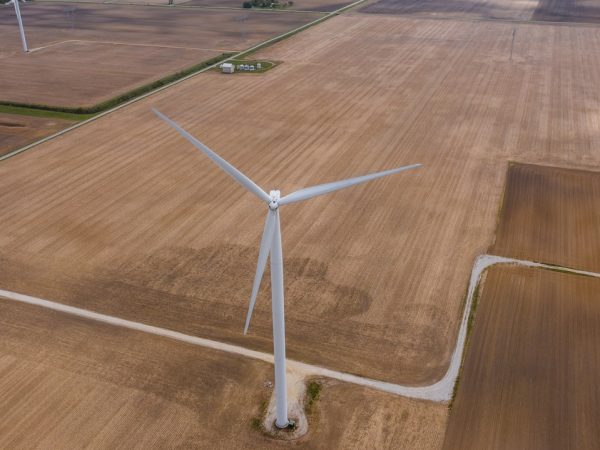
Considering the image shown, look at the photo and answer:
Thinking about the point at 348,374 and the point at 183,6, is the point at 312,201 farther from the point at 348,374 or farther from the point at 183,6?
the point at 183,6

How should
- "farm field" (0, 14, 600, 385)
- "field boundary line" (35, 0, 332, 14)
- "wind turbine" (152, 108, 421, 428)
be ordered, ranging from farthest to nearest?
"field boundary line" (35, 0, 332, 14) → "farm field" (0, 14, 600, 385) → "wind turbine" (152, 108, 421, 428)

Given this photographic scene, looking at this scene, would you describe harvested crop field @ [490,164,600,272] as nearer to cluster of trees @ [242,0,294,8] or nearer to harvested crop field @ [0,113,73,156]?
harvested crop field @ [0,113,73,156]

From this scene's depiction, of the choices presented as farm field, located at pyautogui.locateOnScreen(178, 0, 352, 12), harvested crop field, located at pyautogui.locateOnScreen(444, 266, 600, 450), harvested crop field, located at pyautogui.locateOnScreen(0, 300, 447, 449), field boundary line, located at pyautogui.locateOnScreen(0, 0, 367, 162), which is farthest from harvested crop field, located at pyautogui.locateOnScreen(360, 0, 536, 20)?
harvested crop field, located at pyautogui.locateOnScreen(0, 300, 447, 449)

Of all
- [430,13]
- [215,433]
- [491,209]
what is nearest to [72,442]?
[215,433]

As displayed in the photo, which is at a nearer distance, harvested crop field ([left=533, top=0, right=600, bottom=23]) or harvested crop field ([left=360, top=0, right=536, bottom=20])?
harvested crop field ([left=533, top=0, right=600, bottom=23])

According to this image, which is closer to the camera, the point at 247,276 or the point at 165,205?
the point at 247,276

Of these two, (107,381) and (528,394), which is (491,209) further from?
(107,381)

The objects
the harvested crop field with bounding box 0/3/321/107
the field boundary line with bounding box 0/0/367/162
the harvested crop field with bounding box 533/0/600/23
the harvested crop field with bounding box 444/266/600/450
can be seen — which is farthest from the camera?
the harvested crop field with bounding box 533/0/600/23

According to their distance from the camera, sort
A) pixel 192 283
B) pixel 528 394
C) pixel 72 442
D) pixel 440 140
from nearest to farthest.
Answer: pixel 72 442 < pixel 528 394 < pixel 192 283 < pixel 440 140
